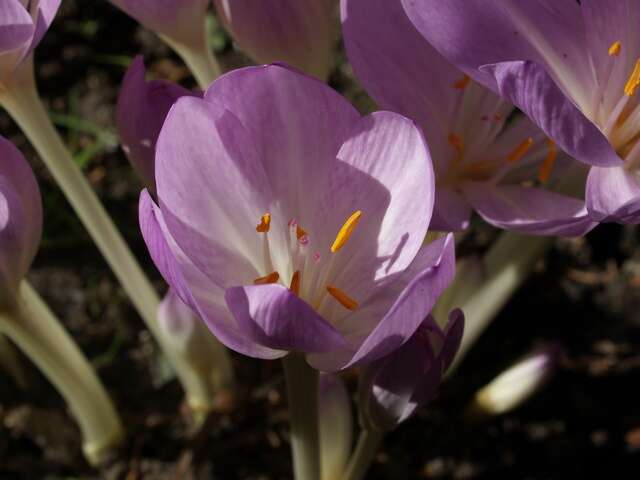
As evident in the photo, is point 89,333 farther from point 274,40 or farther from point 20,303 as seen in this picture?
point 274,40

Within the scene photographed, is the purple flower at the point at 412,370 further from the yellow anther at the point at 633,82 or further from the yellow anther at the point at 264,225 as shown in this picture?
the yellow anther at the point at 633,82

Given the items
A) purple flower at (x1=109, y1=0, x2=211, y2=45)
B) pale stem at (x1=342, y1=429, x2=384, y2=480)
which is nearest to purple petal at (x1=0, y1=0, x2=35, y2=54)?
purple flower at (x1=109, y1=0, x2=211, y2=45)

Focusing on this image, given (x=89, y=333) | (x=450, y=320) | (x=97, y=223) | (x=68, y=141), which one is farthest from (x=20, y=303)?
(x=68, y=141)

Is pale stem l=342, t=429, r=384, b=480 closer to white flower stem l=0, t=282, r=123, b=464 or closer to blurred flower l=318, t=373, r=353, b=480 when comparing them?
blurred flower l=318, t=373, r=353, b=480

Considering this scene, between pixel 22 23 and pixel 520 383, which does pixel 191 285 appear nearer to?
pixel 22 23

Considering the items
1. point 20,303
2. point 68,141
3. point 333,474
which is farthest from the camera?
point 68,141

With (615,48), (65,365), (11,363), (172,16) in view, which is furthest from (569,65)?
(11,363)
